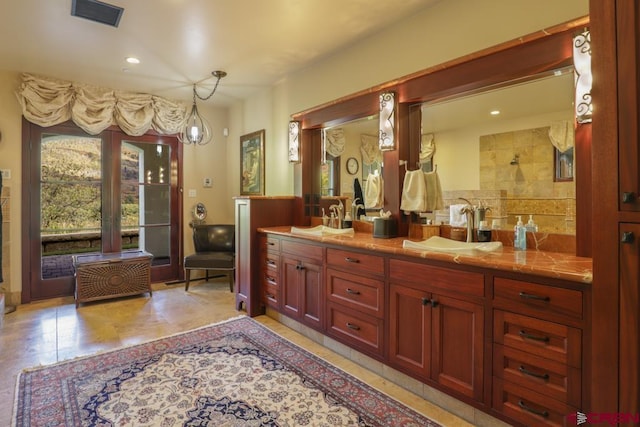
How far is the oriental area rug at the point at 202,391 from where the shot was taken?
187 cm

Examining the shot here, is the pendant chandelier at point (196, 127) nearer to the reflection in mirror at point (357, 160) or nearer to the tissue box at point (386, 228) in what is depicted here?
the reflection in mirror at point (357, 160)

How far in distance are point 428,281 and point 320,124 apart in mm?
2113

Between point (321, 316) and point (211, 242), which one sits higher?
point (211, 242)

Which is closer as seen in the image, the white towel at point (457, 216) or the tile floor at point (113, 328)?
the tile floor at point (113, 328)

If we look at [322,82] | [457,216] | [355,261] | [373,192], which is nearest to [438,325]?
[355,261]

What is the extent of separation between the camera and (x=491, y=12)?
2.17 metres

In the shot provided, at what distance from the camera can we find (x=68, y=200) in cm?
425

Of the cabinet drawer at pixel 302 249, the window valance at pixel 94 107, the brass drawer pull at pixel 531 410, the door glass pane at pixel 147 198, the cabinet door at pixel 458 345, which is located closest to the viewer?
the brass drawer pull at pixel 531 410

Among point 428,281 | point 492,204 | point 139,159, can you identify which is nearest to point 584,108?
point 492,204

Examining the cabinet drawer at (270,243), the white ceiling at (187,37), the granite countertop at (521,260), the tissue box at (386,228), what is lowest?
the cabinet drawer at (270,243)

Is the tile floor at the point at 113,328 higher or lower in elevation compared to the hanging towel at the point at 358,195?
lower

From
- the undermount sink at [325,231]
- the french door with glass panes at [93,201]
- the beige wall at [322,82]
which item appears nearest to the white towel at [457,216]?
the undermount sink at [325,231]

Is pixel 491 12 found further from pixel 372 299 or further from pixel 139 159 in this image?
pixel 139 159

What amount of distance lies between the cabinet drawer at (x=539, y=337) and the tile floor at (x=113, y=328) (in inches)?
Answer: 22.6
